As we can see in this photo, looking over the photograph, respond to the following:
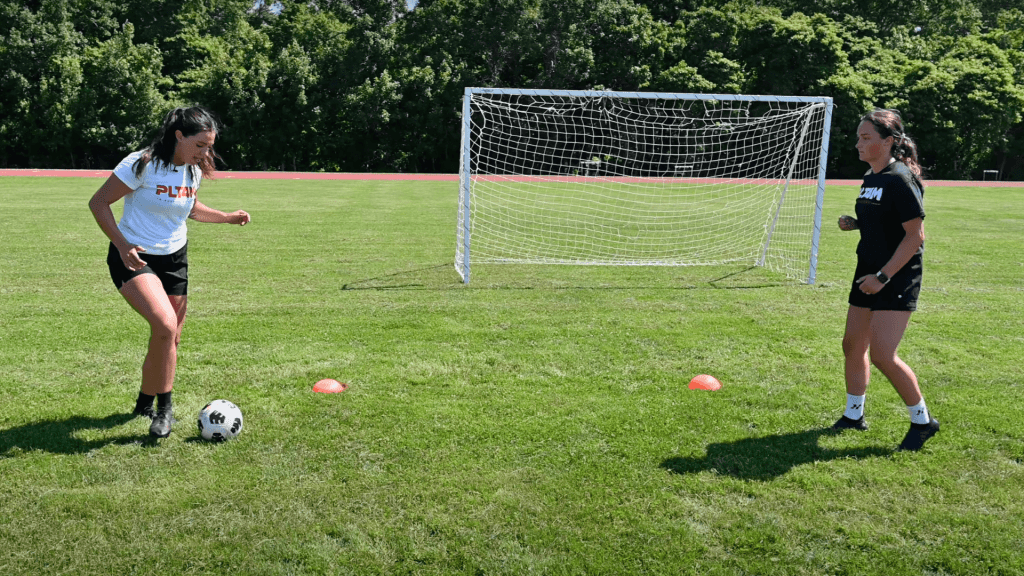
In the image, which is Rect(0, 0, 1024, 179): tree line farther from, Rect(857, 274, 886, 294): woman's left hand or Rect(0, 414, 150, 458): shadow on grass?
Rect(857, 274, 886, 294): woman's left hand

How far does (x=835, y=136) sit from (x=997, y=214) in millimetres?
18789

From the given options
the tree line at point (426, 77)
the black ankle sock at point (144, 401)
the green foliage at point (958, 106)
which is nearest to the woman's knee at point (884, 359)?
the black ankle sock at point (144, 401)

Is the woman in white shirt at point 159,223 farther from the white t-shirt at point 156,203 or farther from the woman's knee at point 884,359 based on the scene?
the woman's knee at point 884,359

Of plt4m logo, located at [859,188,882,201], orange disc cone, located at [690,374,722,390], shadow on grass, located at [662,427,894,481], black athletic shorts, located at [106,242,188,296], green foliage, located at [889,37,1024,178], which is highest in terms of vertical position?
green foliage, located at [889,37,1024,178]

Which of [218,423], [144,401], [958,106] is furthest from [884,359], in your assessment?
[958,106]

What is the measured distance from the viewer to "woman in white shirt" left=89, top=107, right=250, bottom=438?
4.39 m

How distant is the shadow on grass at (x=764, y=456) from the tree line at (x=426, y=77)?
34132mm

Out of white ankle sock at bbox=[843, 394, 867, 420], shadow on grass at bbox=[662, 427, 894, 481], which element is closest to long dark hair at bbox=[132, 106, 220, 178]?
shadow on grass at bbox=[662, 427, 894, 481]

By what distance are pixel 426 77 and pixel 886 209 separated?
3499 centimetres

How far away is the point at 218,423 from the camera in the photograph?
472 cm

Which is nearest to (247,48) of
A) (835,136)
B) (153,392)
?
(835,136)

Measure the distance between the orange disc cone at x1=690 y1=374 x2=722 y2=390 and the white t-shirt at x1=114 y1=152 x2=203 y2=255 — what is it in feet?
11.9

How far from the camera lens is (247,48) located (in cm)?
4016

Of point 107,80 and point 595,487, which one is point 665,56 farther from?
point 595,487
